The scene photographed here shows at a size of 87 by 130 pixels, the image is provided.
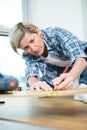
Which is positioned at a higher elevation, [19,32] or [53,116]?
[19,32]

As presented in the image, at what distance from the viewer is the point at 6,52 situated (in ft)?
7.13

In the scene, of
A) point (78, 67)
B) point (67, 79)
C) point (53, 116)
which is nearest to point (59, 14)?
point (78, 67)

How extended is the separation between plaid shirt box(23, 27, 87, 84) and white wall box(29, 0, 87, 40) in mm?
1246

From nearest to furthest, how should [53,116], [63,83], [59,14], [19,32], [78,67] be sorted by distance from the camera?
[53,116], [63,83], [78,67], [19,32], [59,14]

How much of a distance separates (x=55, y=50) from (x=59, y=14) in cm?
149

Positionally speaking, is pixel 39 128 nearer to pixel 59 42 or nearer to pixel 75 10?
pixel 59 42

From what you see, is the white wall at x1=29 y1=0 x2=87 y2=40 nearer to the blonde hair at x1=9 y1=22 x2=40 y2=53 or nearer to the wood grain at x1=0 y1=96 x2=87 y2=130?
the blonde hair at x1=9 y1=22 x2=40 y2=53

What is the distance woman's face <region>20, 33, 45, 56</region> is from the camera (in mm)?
984

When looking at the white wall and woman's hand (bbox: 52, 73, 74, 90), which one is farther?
the white wall

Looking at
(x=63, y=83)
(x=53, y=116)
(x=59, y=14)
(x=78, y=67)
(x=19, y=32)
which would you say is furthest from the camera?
(x=59, y=14)

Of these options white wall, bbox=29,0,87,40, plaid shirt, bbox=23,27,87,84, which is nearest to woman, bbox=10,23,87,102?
plaid shirt, bbox=23,27,87,84

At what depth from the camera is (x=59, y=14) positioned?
8.12 ft

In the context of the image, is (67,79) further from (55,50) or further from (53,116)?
(55,50)

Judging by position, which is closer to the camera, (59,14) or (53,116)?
(53,116)
